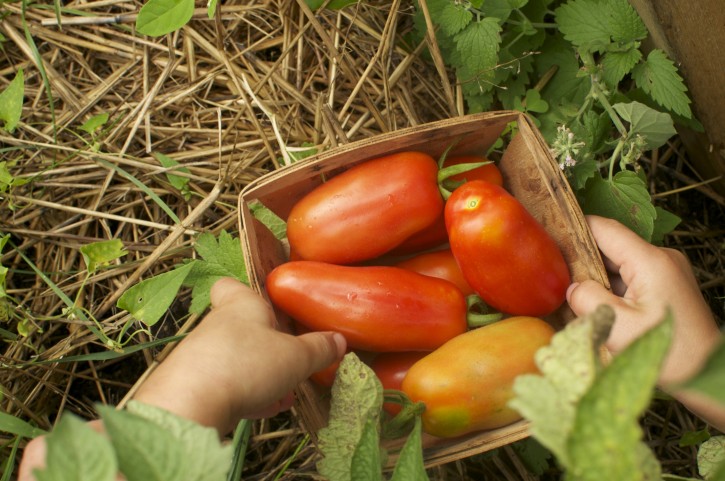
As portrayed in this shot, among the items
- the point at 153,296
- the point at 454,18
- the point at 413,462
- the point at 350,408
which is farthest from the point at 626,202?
the point at 153,296

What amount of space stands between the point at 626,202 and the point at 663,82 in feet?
0.98

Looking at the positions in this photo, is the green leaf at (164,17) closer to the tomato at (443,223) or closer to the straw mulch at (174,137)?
the straw mulch at (174,137)

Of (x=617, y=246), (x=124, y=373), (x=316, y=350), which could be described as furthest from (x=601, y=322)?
(x=124, y=373)

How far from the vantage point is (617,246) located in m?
1.05

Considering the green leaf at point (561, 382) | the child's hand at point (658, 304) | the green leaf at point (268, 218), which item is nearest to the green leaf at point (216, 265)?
the green leaf at point (268, 218)

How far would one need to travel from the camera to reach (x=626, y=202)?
117 cm

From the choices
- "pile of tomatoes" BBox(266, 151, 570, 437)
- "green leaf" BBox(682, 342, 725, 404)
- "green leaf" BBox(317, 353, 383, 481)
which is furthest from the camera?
"pile of tomatoes" BBox(266, 151, 570, 437)

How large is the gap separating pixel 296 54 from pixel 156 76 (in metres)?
0.34

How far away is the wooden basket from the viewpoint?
101 centimetres

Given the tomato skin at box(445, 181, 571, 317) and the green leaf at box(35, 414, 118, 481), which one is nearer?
the green leaf at box(35, 414, 118, 481)

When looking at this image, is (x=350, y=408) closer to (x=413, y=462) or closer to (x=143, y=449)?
(x=413, y=462)

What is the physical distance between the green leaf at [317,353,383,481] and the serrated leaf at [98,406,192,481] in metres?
0.49

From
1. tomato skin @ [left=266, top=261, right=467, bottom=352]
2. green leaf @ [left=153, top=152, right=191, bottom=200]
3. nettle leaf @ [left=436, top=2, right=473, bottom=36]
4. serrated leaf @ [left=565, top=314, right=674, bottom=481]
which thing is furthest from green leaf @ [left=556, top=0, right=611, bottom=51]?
serrated leaf @ [left=565, top=314, right=674, bottom=481]

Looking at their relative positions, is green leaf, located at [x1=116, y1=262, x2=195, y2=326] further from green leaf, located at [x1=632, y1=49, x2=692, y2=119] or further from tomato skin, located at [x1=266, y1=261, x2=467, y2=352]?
green leaf, located at [x1=632, y1=49, x2=692, y2=119]
